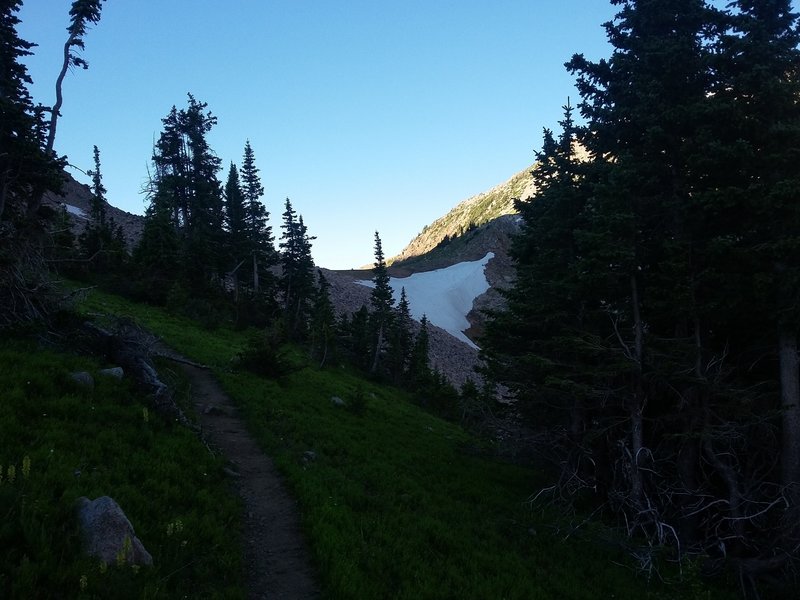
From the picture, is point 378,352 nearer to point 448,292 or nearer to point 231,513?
point 231,513

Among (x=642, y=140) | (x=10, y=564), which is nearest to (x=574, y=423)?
(x=642, y=140)

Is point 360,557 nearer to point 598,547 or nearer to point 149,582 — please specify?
point 149,582

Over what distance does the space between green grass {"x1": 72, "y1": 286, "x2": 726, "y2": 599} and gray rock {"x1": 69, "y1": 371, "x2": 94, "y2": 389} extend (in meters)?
4.52

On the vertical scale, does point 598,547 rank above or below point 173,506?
below

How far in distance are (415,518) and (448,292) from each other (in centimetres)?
8194

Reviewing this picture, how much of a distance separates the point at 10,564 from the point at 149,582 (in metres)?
1.40

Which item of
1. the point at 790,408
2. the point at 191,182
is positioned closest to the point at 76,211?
the point at 191,182

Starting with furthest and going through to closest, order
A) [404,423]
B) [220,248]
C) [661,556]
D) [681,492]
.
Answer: [220,248]
[404,423]
[681,492]
[661,556]

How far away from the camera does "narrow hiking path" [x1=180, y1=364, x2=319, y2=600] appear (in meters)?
6.77

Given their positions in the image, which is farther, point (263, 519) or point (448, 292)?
point (448, 292)

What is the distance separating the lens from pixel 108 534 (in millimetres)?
5645

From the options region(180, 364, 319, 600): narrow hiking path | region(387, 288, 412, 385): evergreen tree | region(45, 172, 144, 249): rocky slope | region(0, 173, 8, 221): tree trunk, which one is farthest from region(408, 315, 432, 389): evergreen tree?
region(45, 172, 144, 249): rocky slope

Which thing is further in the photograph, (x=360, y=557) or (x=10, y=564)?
(x=360, y=557)

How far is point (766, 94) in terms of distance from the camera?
10.7 meters
